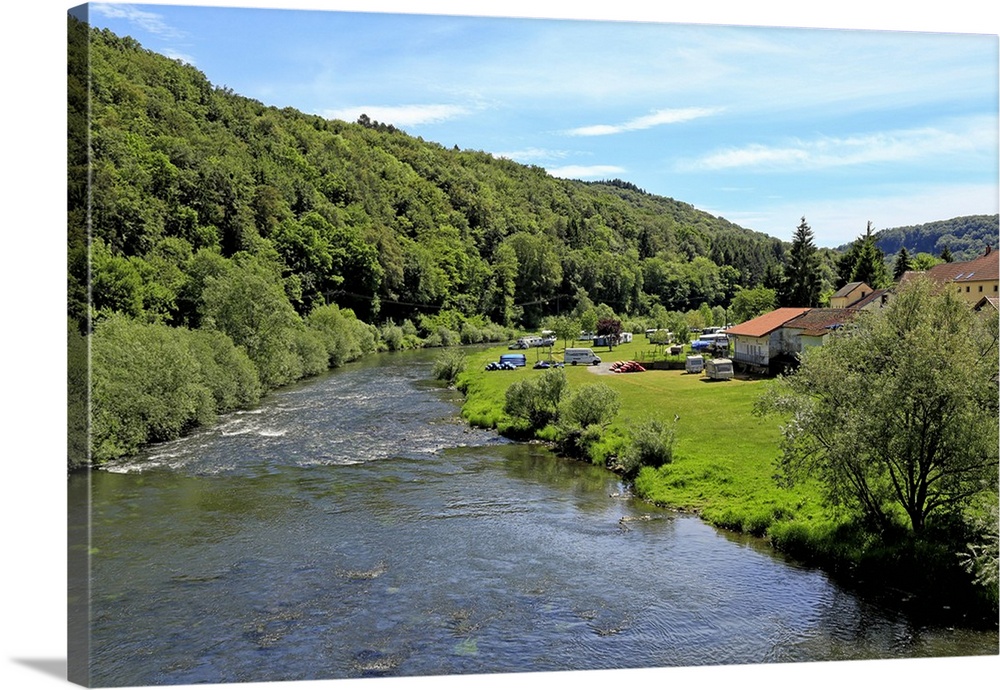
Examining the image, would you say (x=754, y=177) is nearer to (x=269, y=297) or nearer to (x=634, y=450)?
(x=634, y=450)

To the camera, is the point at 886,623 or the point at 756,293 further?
the point at 756,293

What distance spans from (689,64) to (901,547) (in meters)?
7.05

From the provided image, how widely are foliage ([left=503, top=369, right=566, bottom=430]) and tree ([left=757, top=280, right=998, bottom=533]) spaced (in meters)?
9.78

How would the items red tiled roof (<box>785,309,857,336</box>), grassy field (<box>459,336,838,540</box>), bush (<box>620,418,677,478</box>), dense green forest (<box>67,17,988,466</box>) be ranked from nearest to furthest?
1. grassy field (<box>459,336,838,540</box>)
2. bush (<box>620,418,677,478</box>)
3. dense green forest (<box>67,17,988,466</box>)
4. red tiled roof (<box>785,309,857,336</box>)

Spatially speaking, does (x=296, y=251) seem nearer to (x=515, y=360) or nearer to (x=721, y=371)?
(x=515, y=360)

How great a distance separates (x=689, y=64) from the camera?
877cm

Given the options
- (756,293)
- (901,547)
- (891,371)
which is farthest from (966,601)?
(756,293)

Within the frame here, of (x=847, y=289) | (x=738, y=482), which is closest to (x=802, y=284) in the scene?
(x=847, y=289)

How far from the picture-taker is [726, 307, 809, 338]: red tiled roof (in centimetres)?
2455

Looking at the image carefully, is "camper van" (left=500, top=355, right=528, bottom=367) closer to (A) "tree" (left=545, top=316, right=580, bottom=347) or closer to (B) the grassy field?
(B) the grassy field

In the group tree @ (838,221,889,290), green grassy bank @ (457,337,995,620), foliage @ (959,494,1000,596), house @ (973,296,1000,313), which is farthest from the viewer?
tree @ (838,221,889,290)

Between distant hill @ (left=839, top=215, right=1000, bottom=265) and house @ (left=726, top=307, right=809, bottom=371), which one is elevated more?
distant hill @ (left=839, top=215, right=1000, bottom=265)

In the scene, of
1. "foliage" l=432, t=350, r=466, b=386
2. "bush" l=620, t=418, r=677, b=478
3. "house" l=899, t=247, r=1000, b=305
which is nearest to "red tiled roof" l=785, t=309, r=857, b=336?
"bush" l=620, t=418, r=677, b=478

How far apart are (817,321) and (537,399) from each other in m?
9.23
